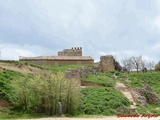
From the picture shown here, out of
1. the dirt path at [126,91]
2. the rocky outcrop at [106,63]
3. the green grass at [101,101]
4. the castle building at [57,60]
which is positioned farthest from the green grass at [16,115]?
the rocky outcrop at [106,63]

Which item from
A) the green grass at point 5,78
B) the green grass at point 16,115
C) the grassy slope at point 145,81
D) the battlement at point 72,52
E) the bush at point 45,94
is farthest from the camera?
the battlement at point 72,52

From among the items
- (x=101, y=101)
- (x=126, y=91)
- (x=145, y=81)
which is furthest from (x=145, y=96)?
(x=145, y=81)

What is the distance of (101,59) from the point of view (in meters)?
53.2

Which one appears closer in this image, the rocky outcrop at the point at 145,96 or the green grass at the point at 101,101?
the green grass at the point at 101,101

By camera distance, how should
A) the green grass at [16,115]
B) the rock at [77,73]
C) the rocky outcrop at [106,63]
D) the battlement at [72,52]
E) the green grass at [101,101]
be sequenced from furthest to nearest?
the battlement at [72,52] → the rocky outcrop at [106,63] → the rock at [77,73] → the green grass at [101,101] → the green grass at [16,115]

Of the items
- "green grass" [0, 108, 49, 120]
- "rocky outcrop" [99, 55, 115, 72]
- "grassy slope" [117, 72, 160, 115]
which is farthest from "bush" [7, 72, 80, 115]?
"rocky outcrop" [99, 55, 115, 72]

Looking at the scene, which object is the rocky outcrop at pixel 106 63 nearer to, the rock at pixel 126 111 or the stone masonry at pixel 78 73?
the stone masonry at pixel 78 73

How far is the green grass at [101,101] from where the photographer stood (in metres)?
25.6

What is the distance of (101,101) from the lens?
27.4 m

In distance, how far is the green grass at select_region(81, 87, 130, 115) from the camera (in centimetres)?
2562

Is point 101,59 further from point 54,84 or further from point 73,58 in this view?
point 54,84

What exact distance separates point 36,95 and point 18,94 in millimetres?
1266

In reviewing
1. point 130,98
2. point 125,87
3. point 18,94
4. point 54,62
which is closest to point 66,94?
point 18,94

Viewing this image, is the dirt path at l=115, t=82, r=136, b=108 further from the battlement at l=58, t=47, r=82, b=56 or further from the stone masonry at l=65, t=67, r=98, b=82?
the battlement at l=58, t=47, r=82, b=56
